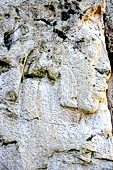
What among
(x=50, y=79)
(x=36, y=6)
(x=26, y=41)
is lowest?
(x=50, y=79)

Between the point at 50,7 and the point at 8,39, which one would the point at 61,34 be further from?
the point at 8,39

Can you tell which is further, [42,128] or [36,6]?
[36,6]

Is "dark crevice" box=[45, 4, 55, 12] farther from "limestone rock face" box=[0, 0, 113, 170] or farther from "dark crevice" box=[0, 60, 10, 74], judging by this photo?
"dark crevice" box=[0, 60, 10, 74]

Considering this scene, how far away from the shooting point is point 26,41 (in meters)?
1.70

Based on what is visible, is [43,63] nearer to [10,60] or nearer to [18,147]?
[10,60]

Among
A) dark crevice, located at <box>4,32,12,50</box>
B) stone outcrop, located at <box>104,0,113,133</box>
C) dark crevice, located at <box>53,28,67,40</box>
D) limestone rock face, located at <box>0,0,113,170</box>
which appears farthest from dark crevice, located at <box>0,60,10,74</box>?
stone outcrop, located at <box>104,0,113,133</box>

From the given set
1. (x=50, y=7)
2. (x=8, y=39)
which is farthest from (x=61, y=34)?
(x=8, y=39)

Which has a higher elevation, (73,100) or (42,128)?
(73,100)

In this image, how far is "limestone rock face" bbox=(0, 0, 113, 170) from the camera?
160cm

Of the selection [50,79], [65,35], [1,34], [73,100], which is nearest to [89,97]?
[73,100]

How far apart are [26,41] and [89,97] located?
0.51m

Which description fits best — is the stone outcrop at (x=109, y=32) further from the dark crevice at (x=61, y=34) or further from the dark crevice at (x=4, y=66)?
the dark crevice at (x=4, y=66)

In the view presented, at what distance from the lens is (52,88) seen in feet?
5.47

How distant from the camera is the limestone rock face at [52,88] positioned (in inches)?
62.8
